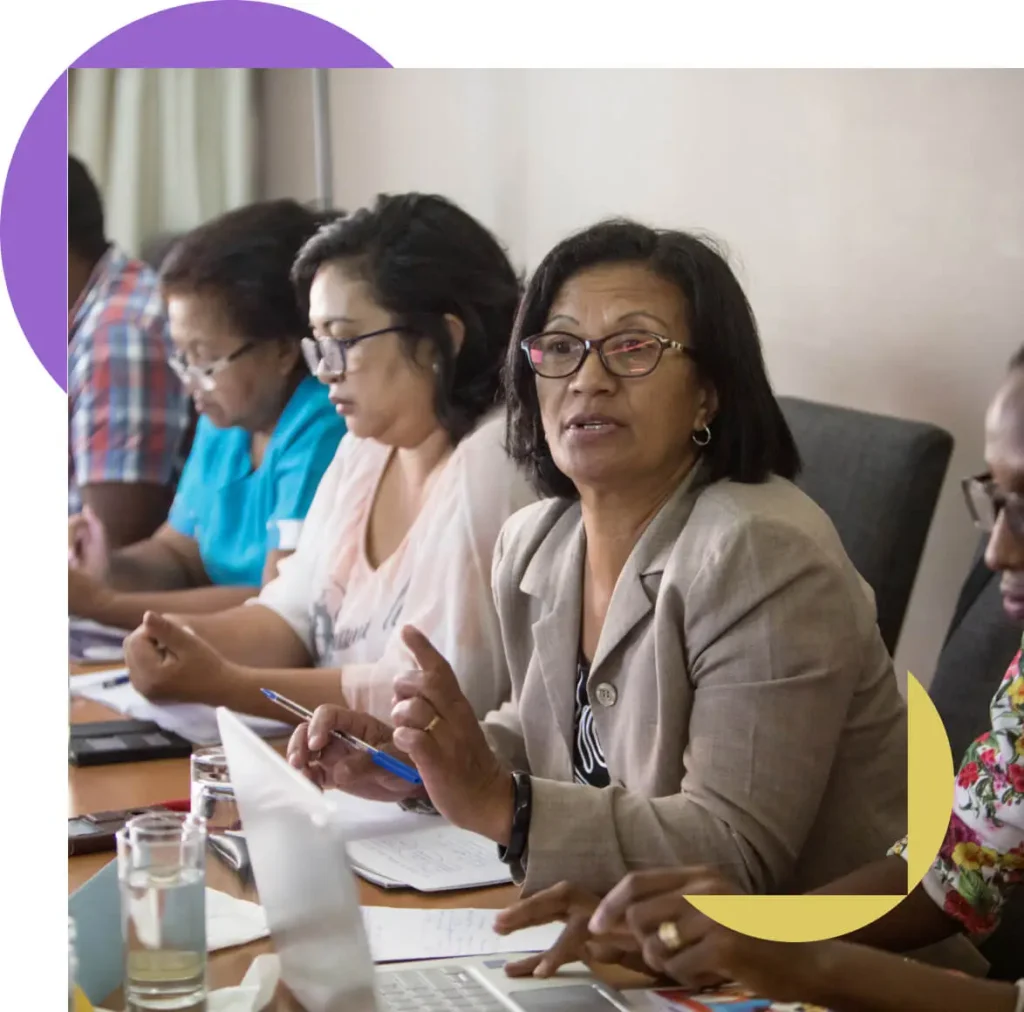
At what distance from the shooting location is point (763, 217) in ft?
3.95

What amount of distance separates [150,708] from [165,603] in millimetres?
124

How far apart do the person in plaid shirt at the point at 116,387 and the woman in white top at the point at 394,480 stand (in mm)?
148

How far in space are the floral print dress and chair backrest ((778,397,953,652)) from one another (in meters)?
0.10

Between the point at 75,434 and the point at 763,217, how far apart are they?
63 centimetres

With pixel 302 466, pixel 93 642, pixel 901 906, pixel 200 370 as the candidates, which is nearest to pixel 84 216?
pixel 200 370

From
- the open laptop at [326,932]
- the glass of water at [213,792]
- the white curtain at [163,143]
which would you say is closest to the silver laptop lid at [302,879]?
the open laptop at [326,932]

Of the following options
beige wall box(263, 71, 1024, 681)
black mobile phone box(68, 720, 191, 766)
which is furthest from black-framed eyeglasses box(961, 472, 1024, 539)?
black mobile phone box(68, 720, 191, 766)

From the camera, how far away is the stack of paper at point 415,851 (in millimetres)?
1183

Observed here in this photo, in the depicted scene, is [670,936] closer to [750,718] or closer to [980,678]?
[750,718]

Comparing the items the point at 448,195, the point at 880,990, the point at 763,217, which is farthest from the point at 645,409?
the point at 880,990

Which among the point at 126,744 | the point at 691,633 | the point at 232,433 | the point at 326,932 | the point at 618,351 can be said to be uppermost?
the point at 618,351

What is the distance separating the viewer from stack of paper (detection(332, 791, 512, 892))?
1.18 m

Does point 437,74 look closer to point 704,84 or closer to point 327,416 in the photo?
point 704,84

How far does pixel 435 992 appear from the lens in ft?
3.31
